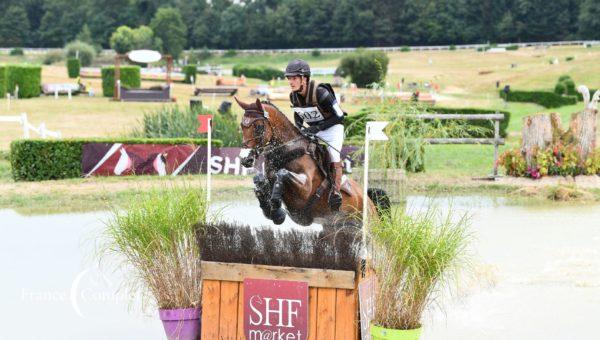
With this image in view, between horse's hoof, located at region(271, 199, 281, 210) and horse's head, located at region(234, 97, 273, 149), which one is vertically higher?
horse's head, located at region(234, 97, 273, 149)

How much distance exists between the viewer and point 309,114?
9.26 meters

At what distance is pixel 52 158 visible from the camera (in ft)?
64.1

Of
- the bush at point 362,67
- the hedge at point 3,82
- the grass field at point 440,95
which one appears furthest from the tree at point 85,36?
the hedge at point 3,82

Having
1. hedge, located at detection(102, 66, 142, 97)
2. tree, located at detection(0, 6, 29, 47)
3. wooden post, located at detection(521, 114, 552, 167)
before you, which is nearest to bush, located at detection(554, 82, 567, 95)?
hedge, located at detection(102, 66, 142, 97)

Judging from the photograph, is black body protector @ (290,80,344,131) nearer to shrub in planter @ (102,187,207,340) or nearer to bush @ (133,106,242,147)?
shrub in planter @ (102,187,207,340)

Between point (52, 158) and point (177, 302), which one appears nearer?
point (177, 302)

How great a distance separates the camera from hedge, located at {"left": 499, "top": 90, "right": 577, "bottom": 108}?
1737 inches

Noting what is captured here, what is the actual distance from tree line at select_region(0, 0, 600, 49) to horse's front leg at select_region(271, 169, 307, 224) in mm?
A: 96877

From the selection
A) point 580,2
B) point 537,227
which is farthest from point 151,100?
point 580,2

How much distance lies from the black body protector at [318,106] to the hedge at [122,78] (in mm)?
40525

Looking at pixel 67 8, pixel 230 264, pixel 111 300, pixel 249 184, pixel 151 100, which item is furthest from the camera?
pixel 67 8

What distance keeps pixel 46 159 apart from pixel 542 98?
3186 centimetres

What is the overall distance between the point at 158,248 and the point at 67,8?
4540 inches

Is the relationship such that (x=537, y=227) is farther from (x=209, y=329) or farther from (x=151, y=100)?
(x=151, y=100)
